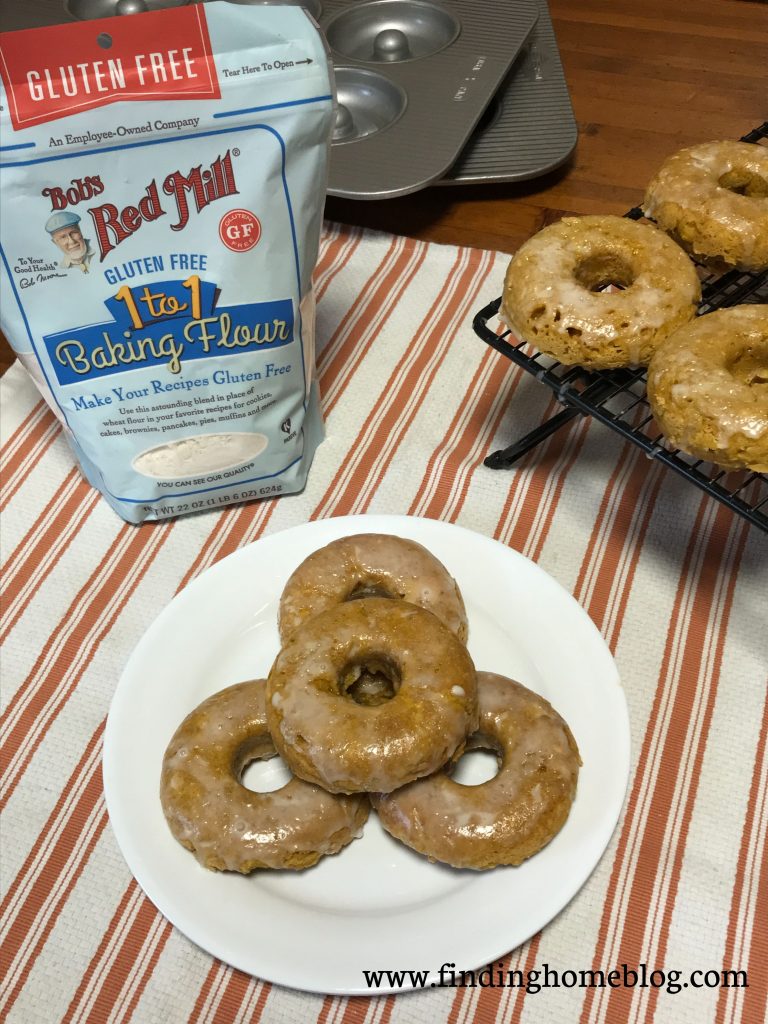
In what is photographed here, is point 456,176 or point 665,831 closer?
point 665,831

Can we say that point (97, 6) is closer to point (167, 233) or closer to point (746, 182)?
point (167, 233)

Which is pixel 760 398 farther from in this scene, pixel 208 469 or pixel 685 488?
pixel 208 469

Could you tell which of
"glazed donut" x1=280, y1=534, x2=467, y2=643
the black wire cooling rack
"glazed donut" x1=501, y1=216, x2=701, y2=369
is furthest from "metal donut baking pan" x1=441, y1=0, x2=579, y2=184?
"glazed donut" x1=280, y1=534, x2=467, y2=643

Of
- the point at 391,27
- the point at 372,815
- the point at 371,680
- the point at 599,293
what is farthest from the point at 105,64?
the point at 391,27

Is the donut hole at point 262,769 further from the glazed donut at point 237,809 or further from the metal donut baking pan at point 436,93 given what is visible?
the metal donut baking pan at point 436,93

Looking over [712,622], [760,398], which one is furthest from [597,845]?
[760,398]

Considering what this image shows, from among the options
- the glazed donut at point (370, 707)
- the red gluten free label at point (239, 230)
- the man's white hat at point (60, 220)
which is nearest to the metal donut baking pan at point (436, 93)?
the red gluten free label at point (239, 230)
